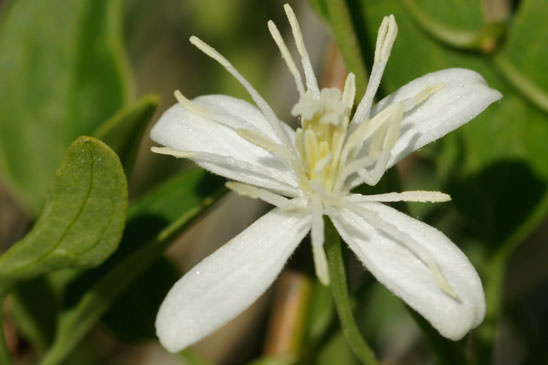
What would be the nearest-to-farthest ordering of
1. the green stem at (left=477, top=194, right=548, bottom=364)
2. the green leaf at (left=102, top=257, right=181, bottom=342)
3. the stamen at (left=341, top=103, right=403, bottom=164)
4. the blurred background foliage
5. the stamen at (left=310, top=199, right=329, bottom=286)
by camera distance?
the stamen at (left=310, top=199, right=329, bottom=286) < the stamen at (left=341, top=103, right=403, bottom=164) < the blurred background foliage < the green stem at (left=477, top=194, right=548, bottom=364) < the green leaf at (left=102, top=257, right=181, bottom=342)

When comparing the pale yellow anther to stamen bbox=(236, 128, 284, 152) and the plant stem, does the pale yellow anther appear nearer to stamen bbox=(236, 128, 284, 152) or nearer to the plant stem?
stamen bbox=(236, 128, 284, 152)

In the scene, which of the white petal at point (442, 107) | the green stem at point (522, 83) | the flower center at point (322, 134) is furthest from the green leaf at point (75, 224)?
the green stem at point (522, 83)

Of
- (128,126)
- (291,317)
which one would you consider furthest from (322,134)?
(291,317)

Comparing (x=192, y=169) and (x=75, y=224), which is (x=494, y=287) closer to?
(x=192, y=169)

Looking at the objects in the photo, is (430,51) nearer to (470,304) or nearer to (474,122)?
(474,122)

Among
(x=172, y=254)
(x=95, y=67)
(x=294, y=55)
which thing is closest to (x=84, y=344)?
(x=172, y=254)

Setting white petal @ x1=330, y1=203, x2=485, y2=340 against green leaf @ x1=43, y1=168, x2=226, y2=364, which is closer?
white petal @ x1=330, y1=203, x2=485, y2=340

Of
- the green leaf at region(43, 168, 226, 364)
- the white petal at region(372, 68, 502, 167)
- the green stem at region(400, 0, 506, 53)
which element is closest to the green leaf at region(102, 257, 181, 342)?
the green leaf at region(43, 168, 226, 364)
